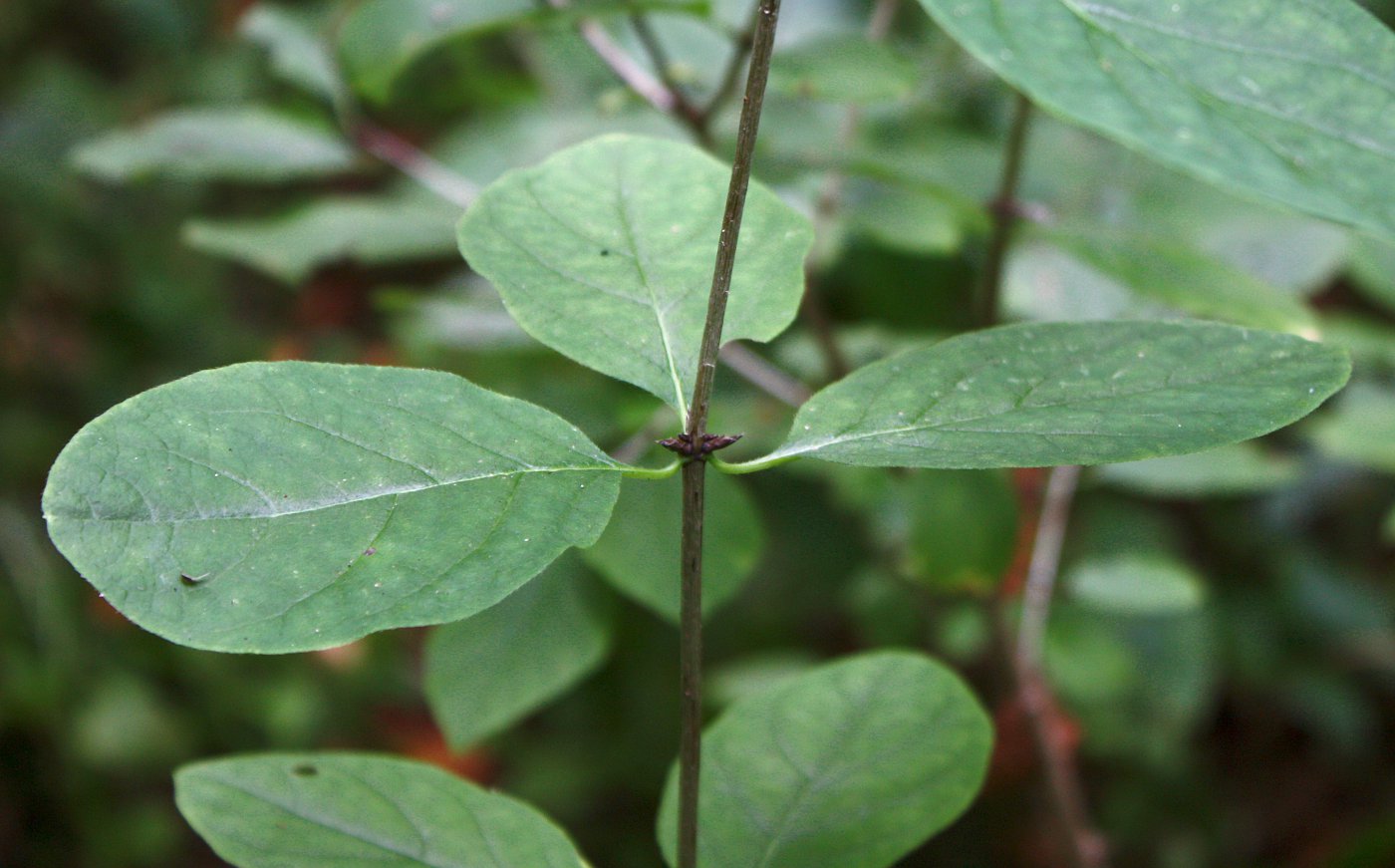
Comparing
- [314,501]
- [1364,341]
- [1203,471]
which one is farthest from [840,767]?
[1364,341]

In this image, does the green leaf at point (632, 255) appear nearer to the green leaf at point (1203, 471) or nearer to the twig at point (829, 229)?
the twig at point (829, 229)

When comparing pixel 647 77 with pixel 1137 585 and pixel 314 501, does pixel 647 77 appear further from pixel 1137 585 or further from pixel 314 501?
pixel 314 501

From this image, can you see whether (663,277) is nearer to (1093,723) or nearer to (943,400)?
(943,400)

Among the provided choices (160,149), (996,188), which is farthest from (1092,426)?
(160,149)

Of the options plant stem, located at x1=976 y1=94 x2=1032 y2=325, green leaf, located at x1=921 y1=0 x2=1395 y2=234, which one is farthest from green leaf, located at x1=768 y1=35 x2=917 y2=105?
green leaf, located at x1=921 y1=0 x2=1395 y2=234

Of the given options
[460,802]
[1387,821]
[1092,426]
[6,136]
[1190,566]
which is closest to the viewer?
[1092,426]
